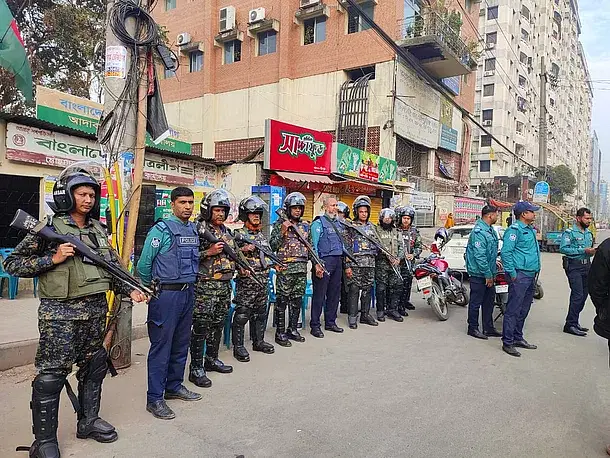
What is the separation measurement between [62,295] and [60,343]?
30 cm

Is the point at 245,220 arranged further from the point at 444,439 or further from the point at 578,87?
the point at 578,87

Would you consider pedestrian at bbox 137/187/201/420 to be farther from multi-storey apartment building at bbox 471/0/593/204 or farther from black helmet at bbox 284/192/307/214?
multi-storey apartment building at bbox 471/0/593/204

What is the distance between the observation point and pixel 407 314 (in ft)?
24.4

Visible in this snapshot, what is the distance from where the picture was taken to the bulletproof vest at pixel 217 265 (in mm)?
4066

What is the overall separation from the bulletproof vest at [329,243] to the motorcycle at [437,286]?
1.66 m

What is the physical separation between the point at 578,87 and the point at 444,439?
98416mm

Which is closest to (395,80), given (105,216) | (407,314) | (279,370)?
(407,314)

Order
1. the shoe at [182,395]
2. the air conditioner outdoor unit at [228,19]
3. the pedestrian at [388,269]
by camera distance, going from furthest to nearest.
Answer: the air conditioner outdoor unit at [228,19], the pedestrian at [388,269], the shoe at [182,395]

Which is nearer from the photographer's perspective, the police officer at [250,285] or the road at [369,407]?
the road at [369,407]

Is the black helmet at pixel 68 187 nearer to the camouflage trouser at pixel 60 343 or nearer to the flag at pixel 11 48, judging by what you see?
the camouflage trouser at pixel 60 343

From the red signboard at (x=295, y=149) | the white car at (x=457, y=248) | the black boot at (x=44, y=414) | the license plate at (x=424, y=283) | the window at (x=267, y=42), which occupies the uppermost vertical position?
the window at (x=267, y=42)

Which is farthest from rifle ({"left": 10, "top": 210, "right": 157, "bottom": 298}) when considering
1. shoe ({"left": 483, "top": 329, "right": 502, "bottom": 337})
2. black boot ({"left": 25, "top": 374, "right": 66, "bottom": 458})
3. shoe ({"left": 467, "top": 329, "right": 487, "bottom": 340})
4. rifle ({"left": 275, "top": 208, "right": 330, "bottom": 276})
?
shoe ({"left": 483, "top": 329, "right": 502, "bottom": 337})

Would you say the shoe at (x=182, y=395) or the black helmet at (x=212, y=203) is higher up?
the black helmet at (x=212, y=203)

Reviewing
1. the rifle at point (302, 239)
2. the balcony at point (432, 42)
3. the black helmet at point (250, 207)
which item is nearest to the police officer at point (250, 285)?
the black helmet at point (250, 207)
